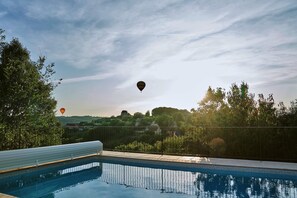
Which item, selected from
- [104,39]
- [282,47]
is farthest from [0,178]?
[282,47]

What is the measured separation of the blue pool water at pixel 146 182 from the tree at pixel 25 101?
2.74 m

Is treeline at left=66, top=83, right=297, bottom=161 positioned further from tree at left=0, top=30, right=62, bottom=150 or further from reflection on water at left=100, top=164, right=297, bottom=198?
tree at left=0, top=30, right=62, bottom=150

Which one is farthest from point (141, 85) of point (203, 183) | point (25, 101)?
point (203, 183)

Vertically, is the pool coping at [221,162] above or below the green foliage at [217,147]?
below

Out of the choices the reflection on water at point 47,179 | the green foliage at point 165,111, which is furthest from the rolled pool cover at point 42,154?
the green foliage at point 165,111

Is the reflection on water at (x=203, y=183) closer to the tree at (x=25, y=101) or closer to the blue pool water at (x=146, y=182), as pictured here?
the blue pool water at (x=146, y=182)

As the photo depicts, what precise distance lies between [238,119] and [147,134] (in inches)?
395

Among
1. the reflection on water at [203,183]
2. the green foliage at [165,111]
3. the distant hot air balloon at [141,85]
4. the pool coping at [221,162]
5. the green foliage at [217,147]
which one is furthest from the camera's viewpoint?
the green foliage at [165,111]

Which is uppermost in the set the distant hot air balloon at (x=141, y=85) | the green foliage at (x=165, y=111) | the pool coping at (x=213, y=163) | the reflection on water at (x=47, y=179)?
the distant hot air balloon at (x=141, y=85)

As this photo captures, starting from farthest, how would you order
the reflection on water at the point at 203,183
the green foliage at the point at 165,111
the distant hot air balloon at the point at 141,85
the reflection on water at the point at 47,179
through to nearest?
the green foliage at the point at 165,111 < the distant hot air balloon at the point at 141,85 < the reflection on water at the point at 47,179 < the reflection on water at the point at 203,183

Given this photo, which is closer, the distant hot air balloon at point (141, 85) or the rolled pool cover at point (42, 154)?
the rolled pool cover at point (42, 154)

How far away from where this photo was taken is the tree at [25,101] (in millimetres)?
10180

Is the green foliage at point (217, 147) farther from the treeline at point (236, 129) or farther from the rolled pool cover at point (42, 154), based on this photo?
the rolled pool cover at point (42, 154)

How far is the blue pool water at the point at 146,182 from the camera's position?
6.34 metres
